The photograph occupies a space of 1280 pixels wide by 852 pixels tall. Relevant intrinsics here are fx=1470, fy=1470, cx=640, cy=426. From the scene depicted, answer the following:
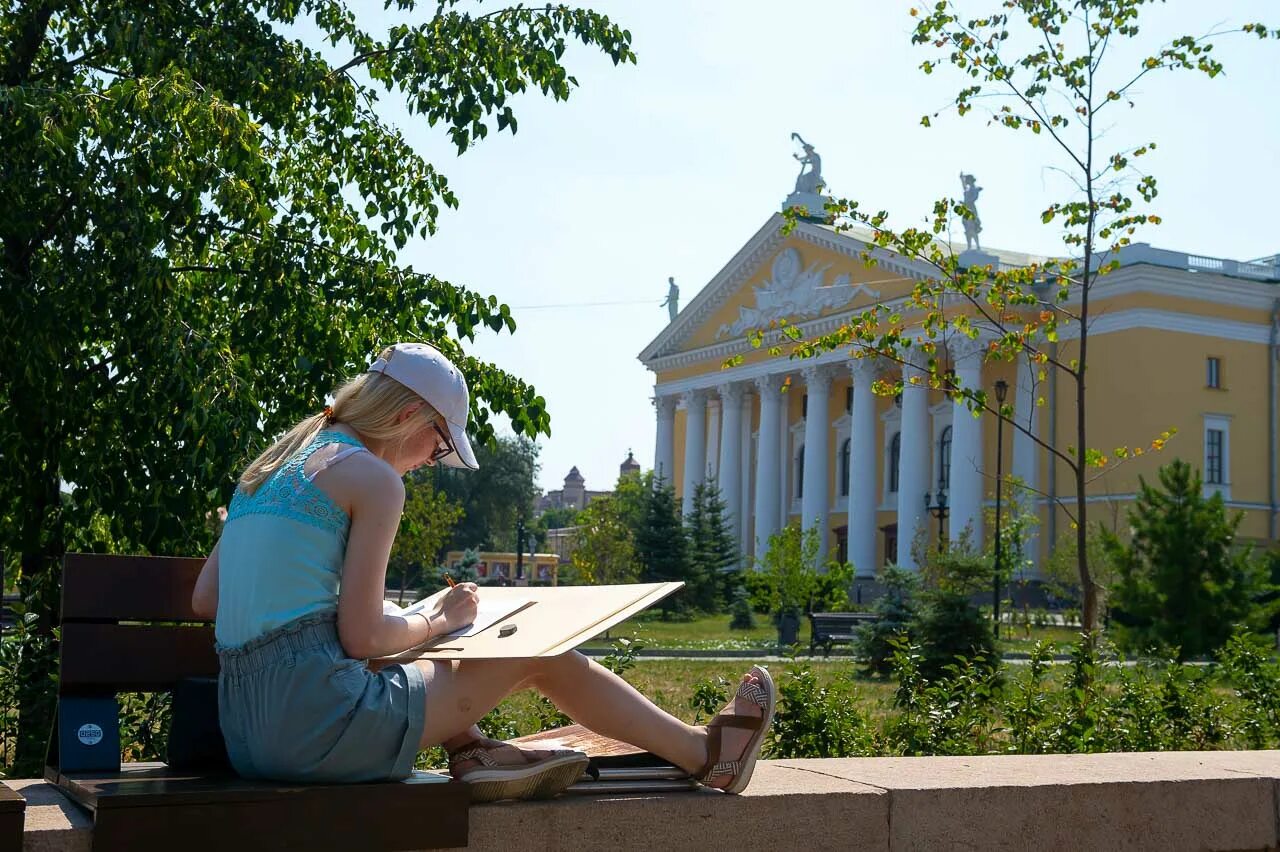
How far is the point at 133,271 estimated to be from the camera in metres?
6.31

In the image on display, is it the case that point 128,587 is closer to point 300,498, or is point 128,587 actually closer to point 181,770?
point 181,770

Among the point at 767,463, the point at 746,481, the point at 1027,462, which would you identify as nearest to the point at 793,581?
the point at 1027,462

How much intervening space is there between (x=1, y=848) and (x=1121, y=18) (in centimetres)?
976

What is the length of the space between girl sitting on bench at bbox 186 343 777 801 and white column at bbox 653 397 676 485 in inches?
2123

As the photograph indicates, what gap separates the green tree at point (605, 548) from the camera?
137 ft

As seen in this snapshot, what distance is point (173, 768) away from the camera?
347 cm

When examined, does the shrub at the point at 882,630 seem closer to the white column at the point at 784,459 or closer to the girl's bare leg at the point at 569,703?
the girl's bare leg at the point at 569,703

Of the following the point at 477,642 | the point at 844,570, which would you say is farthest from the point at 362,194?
the point at 844,570

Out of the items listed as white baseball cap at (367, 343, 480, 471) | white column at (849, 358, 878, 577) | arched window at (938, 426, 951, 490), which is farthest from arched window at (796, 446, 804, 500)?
white baseball cap at (367, 343, 480, 471)

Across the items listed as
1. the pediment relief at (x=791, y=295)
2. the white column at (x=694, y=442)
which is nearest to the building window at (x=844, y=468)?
the pediment relief at (x=791, y=295)

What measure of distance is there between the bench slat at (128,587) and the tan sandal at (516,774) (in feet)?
2.56

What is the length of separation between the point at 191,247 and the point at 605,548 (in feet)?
115

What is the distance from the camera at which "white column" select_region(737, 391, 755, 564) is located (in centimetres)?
5475

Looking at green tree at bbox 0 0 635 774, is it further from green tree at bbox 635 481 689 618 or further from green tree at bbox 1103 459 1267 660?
green tree at bbox 635 481 689 618
